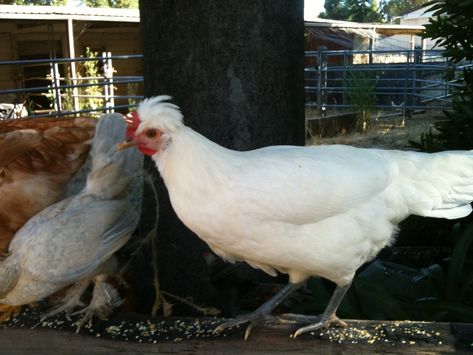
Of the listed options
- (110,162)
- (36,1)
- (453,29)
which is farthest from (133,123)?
(36,1)

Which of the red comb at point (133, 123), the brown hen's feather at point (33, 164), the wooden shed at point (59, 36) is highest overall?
the wooden shed at point (59, 36)

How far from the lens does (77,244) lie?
1918 millimetres

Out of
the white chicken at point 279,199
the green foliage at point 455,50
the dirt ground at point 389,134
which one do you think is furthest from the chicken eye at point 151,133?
the dirt ground at point 389,134

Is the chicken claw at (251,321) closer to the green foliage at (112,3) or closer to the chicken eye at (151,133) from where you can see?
the chicken eye at (151,133)

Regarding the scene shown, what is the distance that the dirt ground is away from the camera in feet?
30.7

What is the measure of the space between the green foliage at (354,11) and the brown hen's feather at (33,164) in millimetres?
40381

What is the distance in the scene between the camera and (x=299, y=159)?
178cm

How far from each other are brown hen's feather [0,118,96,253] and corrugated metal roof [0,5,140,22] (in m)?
8.87

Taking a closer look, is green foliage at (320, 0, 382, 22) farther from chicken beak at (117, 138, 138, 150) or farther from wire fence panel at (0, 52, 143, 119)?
chicken beak at (117, 138, 138, 150)

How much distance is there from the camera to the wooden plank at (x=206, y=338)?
1.70 metres

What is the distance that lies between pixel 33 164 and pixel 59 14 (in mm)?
9538

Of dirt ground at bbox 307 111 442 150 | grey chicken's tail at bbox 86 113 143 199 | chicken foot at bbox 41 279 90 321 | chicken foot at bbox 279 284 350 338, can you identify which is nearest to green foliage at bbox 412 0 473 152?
chicken foot at bbox 279 284 350 338

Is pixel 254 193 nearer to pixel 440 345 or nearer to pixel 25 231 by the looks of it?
pixel 440 345

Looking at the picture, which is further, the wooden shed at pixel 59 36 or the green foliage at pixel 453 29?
the wooden shed at pixel 59 36
